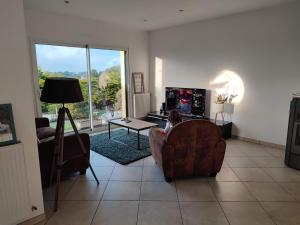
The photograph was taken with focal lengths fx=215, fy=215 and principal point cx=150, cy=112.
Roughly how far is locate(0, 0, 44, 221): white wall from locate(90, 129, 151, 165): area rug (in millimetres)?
1899

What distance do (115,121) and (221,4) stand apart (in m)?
3.22

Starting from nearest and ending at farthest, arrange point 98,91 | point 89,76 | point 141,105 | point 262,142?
point 262,142 → point 89,76 → point 98,91 → point 141,105

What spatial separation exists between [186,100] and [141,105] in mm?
1454

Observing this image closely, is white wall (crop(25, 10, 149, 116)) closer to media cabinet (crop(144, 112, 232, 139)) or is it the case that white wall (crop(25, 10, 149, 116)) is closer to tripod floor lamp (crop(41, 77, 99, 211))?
media cabinet (crop(144, 112, 232, 139))

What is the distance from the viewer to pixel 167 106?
245 inches

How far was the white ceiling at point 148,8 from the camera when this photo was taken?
12.6 ft

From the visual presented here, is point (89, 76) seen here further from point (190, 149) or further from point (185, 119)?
point (190, 149)

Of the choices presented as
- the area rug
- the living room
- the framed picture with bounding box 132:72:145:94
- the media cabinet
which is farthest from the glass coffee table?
the framed picture with bounding box 132:72:145:94

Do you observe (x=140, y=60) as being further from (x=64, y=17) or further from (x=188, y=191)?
(x=188, y=191)

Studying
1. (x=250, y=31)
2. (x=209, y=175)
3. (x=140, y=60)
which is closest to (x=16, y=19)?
(x=209, y=175)

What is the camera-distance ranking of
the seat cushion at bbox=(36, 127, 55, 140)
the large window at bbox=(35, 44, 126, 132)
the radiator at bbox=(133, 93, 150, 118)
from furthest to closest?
the radiator at bbox=(133, 93, 150, 118) → the large window at bbox=(35, 44, 126, 132) → the seat cushion at bbox=(36, 127, 55, 140)

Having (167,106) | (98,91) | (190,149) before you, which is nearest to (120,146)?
(98,91)

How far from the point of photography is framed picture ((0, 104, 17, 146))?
1887 millimetres

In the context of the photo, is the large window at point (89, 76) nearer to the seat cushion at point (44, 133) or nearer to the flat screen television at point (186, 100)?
the seat cushion at point (44, 133)
